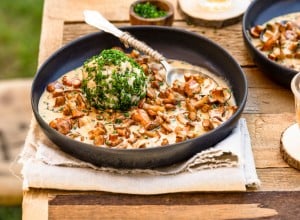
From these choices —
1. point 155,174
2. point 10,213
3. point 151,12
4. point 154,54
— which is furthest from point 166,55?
point 10,213

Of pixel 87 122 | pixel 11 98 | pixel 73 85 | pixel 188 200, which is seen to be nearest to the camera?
pixel 188 200

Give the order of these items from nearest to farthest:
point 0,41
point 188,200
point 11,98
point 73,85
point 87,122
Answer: point 188,200, point 87,122, point 73,85, point 11,98, point 0,41

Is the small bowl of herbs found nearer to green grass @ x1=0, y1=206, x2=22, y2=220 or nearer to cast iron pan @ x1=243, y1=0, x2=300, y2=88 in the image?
cast iron pan @ x1=243, y1=0, x2=300, y2=88

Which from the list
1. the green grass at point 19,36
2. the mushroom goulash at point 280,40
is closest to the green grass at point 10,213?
the green grass at point 19,36

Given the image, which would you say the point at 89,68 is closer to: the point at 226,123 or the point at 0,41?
the point at 226,123

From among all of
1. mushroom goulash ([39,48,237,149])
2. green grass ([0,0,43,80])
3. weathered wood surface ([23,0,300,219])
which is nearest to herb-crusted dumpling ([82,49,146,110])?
mushroom goulash ([39,48,237,149])

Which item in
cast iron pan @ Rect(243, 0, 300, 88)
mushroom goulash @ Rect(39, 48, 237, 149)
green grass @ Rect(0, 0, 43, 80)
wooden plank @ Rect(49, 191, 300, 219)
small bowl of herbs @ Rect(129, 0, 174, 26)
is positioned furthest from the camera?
green grass @ Rect(0, 0, 43, 80)

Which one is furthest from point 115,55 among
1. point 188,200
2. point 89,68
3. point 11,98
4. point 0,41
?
point 0,41
